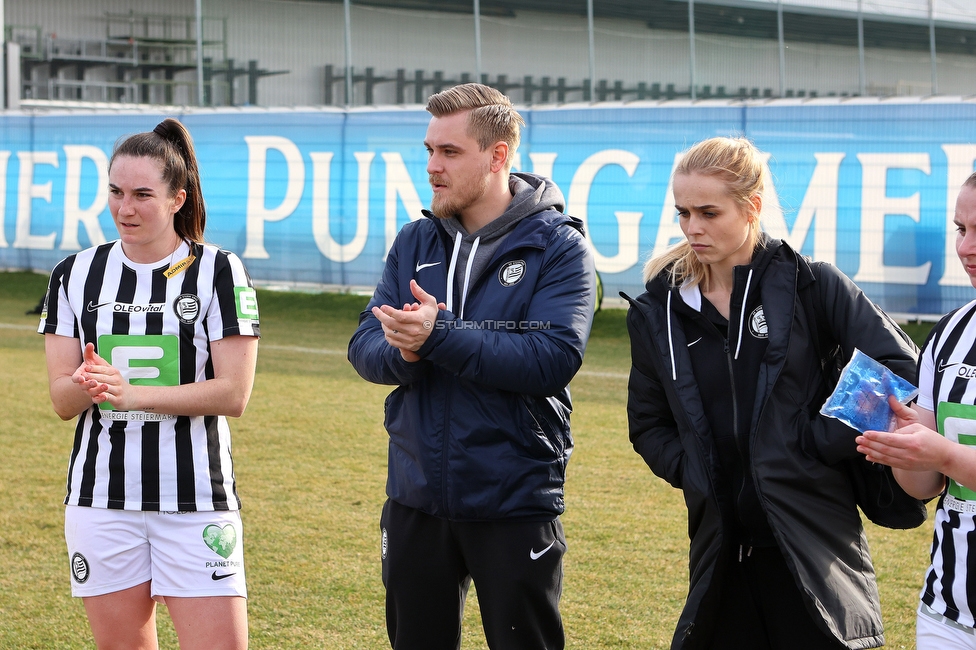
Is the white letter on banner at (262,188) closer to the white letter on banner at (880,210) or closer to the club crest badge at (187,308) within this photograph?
the white letter on banner at (880,210)

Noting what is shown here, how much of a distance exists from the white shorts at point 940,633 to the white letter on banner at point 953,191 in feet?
26.7

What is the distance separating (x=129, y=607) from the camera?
277cm

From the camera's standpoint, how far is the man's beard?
112 inches

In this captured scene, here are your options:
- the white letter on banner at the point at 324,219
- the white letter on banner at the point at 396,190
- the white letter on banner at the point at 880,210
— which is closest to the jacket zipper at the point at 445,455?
the white letter on banner at the point at 880,210

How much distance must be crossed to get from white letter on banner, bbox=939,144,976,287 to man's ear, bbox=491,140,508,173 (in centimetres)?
793

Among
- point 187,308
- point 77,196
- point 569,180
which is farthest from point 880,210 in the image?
point 77,196

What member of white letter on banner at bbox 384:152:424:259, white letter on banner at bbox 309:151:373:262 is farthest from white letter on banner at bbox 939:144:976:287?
white letter on banner at bbox 309:151:373:262

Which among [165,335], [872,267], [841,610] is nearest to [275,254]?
[872,267]

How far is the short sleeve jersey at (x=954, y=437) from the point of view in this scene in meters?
2.23

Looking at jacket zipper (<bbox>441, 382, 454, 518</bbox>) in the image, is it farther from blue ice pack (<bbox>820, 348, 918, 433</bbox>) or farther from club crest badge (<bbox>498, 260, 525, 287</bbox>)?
blue ice pack (<bbox>820, 348, 918, 433</bbox>)

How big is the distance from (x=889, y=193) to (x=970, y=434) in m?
8.43

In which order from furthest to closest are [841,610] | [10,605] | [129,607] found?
[10,605] < [129,607] < [841,610]

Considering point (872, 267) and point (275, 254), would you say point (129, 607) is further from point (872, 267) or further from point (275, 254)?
point (275, 254)

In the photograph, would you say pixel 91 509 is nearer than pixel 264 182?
Yes
